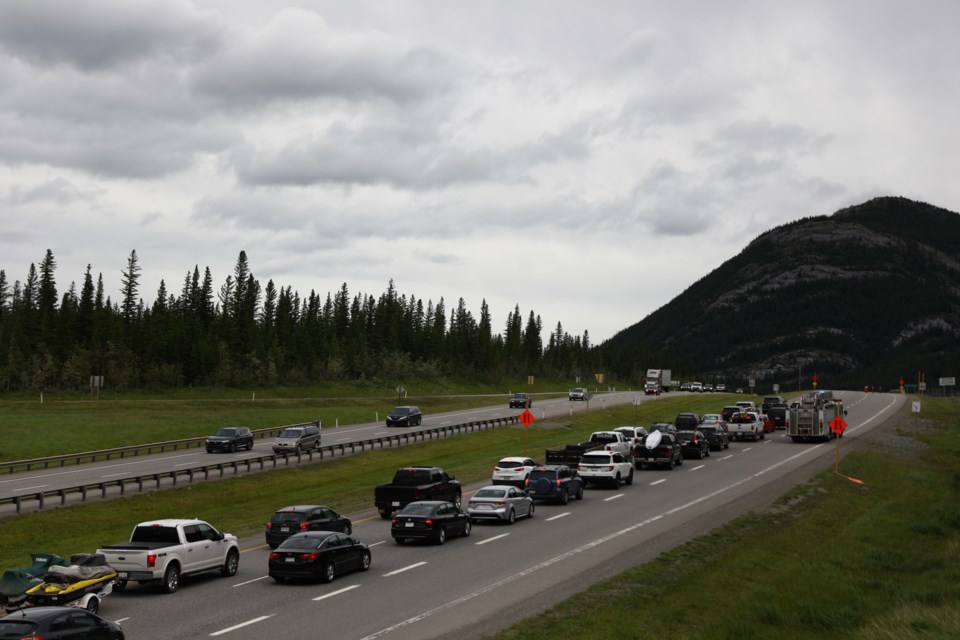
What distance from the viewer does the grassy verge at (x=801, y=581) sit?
66.7ft

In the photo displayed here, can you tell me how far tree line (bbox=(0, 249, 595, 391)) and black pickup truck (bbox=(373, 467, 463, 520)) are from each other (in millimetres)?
83670

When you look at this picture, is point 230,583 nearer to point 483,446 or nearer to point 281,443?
point 281,443

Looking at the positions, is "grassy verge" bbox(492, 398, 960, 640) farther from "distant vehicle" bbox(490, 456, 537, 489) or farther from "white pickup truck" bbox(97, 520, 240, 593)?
"distant vehicle" bbox(490, 456, 537, 489)

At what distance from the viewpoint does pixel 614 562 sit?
26875 mm

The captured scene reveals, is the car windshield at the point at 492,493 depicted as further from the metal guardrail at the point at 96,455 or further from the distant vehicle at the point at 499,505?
the metal guardrail at the point at 96,455

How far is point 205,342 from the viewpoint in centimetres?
13175

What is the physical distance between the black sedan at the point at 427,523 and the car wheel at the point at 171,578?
842cm

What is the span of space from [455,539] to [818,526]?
1453 centimetres

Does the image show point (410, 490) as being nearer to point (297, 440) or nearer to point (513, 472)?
point (513, 472)

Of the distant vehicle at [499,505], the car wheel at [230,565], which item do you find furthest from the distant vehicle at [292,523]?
the distant vehicle at [499,505]

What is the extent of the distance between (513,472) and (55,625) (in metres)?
28.9

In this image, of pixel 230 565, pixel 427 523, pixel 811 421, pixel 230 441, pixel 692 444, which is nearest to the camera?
pixel 230 565

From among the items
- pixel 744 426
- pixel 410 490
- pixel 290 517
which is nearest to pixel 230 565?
pixel 290 517

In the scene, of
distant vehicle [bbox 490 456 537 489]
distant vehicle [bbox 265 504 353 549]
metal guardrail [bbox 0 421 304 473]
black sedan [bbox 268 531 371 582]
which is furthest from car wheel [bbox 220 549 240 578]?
metal guardrail [bbox 0 421 304 473]
